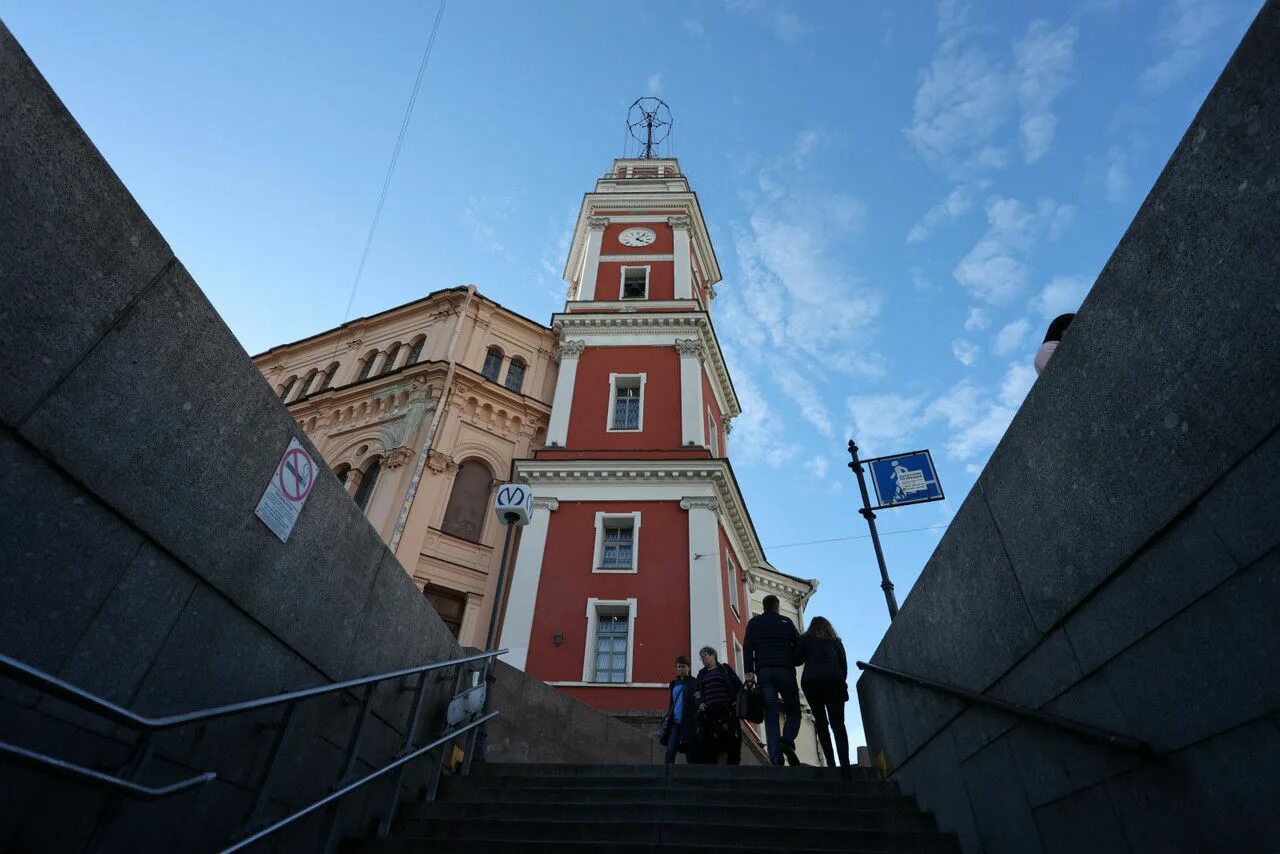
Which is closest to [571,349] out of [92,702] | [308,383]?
[308,383]

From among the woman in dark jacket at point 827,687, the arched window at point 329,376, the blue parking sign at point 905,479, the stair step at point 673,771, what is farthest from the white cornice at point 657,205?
the stair step at point 673,771

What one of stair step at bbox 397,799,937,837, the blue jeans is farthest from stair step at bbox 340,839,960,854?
the blue jeans

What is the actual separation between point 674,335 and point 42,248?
991 inches

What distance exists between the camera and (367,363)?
29.8 m

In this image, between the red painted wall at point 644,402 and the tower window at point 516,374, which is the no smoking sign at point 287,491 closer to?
the red painted wall at point 644,402

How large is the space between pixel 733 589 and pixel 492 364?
43.2 ft

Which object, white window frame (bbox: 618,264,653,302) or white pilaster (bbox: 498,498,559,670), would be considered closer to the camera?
white pilaster (bbox: 498,498,559,670)

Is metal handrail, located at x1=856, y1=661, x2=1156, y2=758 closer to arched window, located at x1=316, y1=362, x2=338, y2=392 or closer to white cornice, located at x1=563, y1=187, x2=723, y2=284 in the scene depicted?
arched window, located at x1=316, y1=362, x2=338, y2=392

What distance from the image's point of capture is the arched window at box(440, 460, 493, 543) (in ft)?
77.6

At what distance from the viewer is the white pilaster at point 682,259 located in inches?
1180

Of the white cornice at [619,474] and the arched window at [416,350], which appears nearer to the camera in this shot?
the white cornice at [619,474]

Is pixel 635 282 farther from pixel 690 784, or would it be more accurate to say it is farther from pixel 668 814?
pixel 668 814

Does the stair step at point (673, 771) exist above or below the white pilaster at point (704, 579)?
below

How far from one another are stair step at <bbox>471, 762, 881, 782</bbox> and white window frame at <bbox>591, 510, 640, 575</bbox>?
13321 millimetres
